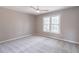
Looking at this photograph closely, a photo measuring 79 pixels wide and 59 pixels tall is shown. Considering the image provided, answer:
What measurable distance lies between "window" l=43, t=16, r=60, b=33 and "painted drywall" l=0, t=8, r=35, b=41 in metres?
1.47

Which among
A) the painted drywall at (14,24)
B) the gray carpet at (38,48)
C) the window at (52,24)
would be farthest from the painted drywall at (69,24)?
the painted drywall at (14,24)

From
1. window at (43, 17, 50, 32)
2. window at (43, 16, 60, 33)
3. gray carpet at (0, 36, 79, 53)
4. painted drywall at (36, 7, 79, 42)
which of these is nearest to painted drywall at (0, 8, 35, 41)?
gray carpet at (0, 36, 79, 53)

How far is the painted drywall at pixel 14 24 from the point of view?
13.2ft

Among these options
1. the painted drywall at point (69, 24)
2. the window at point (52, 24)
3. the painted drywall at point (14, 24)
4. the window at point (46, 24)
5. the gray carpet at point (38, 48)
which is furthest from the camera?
the window at point (46, 24)

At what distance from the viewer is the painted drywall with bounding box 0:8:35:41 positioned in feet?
13.2

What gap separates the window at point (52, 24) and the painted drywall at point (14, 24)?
4.81 ft

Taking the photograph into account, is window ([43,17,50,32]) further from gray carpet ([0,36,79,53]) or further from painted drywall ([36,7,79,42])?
gray carpet ([0,36,79,53])

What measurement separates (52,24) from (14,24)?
3227 mm

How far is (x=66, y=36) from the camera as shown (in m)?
4.36

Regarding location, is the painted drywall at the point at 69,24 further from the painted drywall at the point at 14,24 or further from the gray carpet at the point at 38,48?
the painted drywall at the point at 14,24
